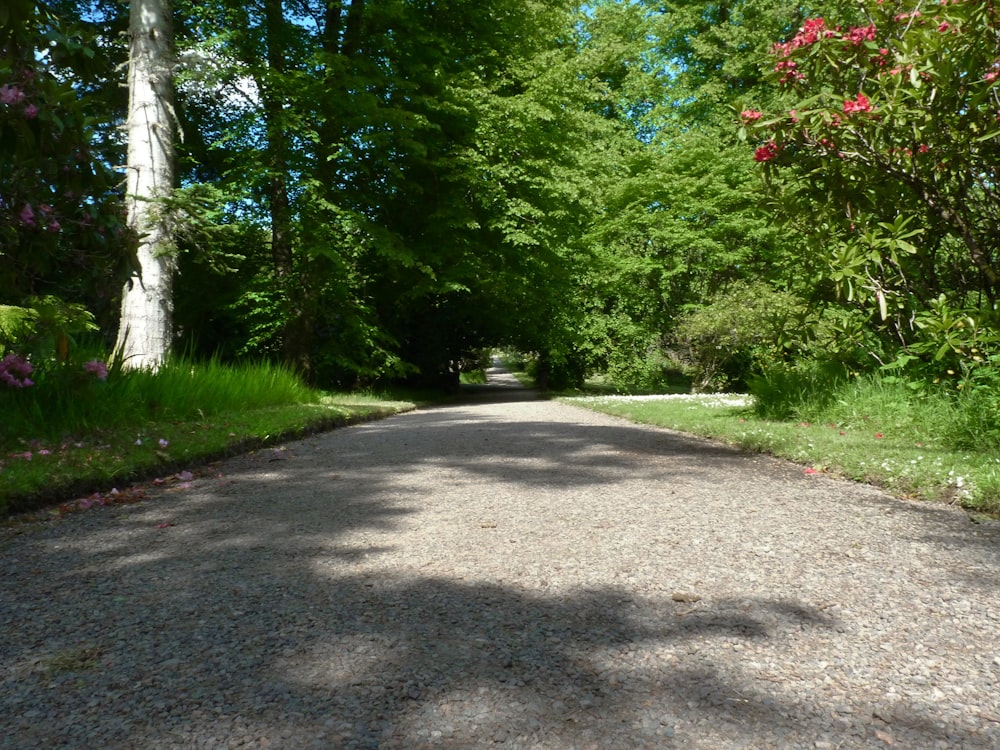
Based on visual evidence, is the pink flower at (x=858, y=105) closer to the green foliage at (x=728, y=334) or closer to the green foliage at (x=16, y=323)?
the green foliage at (x=16, y=323)

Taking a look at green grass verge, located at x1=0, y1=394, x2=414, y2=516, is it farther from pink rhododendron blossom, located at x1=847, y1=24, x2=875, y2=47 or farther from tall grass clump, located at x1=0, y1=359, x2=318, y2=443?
pink rhododendron blossom, located at x1=847, y1=24, x2=875, y2=47

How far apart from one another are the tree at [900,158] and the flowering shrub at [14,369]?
655cm

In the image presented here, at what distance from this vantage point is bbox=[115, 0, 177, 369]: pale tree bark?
891cm

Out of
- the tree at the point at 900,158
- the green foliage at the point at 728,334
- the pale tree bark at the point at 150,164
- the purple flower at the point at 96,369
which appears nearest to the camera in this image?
the tree at the point at 900,158

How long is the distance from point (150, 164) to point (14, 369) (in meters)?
4.86

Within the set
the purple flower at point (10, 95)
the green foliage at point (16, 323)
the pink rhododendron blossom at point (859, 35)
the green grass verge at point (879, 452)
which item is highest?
the pink rhododendron blossom at point (859, 35)

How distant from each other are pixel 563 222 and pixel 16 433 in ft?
49.8

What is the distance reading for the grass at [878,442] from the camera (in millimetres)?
4359

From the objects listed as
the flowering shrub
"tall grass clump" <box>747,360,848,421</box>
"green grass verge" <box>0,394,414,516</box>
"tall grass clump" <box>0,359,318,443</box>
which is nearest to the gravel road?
Result: "green grass verge" <box>0,394,414,516</box>

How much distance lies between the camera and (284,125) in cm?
1334

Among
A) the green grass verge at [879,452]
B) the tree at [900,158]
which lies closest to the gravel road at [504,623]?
the green grass verge at [879,452]

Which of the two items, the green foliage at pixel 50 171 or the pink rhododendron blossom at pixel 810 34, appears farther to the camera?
the pink rhododendron blossom at pixel 810 34

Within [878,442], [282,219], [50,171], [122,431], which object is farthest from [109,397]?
[282,219]

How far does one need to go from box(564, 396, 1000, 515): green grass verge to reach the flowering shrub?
5964 millimetres
